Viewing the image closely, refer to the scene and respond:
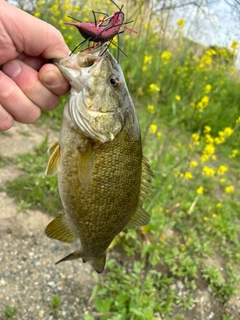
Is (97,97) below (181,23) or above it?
above

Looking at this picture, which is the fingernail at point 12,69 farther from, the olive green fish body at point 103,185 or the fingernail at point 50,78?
the olive green fish body at point 103,185

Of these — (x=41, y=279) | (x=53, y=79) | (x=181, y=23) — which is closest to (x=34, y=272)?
(x=41, y=279)

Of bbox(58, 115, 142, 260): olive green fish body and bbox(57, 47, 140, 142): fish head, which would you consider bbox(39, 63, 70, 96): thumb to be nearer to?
bbox(57, 47, 140, 142): fish head

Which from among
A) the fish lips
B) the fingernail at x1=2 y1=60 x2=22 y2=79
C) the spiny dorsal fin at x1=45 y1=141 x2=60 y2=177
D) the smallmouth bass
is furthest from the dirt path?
the fish lips

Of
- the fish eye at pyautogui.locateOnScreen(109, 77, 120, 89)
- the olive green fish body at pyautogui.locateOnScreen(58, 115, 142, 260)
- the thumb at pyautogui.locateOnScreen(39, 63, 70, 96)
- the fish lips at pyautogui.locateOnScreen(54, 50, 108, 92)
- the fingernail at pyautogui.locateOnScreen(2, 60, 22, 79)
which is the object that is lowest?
the olive green fish body at pyautogui.locateOnScreen(58, 115, 142, 260)

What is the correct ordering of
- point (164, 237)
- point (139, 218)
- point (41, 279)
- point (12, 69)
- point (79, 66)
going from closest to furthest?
1. point (79, 66)
2. point (12, 69)
3. point (139, 218)
4. point (41, 279)
5. point (164, 237)

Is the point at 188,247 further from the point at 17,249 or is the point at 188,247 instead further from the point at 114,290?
the point at 17,249

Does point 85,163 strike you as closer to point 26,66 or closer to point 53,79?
point 53,79
